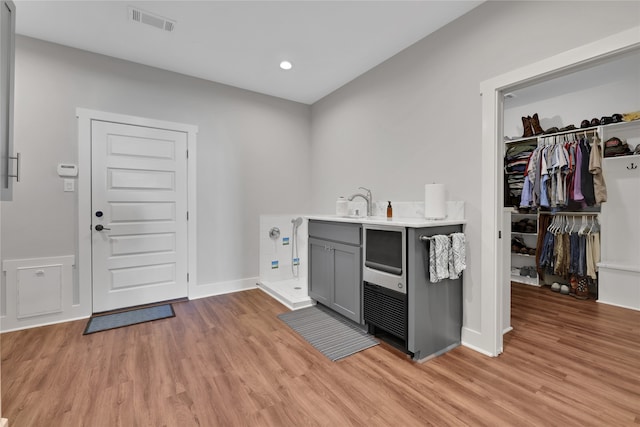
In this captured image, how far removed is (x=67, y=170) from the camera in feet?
9.43

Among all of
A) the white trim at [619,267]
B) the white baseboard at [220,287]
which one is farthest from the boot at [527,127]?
the white baseboard at [220,287]

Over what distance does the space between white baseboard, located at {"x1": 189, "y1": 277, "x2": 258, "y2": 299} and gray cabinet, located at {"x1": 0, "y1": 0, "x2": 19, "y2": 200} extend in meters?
2.34

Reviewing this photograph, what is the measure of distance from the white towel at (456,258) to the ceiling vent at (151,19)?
305cm

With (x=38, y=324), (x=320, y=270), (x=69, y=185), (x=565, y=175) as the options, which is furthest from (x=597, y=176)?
(x=38, y=324)

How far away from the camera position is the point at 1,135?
1.39 metres

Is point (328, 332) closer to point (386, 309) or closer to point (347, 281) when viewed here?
point (347, 281)

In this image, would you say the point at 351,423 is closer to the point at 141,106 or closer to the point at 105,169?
the point at 105,169

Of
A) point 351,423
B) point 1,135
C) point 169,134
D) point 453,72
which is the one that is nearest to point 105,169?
point 169,134

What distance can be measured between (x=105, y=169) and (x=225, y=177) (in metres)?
1.28

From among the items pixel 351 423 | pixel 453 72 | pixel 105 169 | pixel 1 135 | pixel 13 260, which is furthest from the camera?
pixel 105 169

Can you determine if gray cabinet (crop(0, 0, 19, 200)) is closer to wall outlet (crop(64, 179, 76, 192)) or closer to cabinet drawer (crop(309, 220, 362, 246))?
wall outlet (crop(64, 179, 76, 192))

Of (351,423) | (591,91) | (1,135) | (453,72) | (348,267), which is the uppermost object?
(591,91)

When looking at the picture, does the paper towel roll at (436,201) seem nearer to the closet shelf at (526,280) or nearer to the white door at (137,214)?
the white door at (137,214)

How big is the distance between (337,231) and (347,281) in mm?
506
